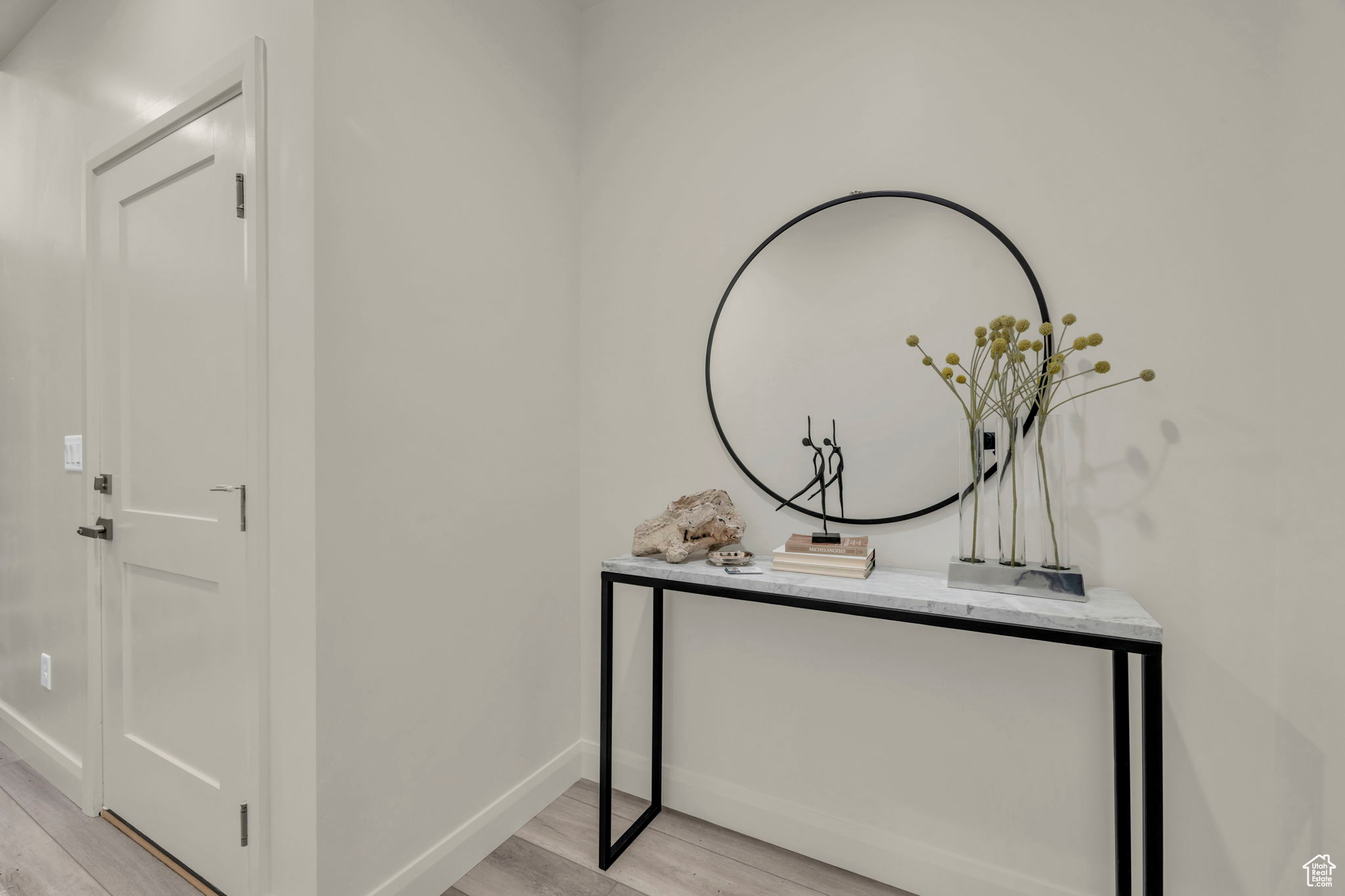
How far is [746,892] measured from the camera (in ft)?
4.91

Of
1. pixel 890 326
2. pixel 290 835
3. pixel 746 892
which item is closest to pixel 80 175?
pixel 290 835

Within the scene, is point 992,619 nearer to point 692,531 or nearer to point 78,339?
point 692,531

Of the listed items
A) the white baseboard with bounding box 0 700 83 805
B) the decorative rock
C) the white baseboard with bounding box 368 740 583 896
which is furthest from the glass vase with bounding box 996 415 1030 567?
the white baseboard with bounding box 0 700 83 805

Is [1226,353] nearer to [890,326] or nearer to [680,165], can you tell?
[890,326]

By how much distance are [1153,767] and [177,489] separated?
7.31 feet

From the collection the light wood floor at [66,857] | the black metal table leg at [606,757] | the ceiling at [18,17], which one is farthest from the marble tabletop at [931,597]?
the ceiling at [18,17]

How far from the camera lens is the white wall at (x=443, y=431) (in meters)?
1.32

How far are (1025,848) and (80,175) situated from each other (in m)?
3.26

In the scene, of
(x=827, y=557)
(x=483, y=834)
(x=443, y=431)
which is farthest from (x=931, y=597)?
(x=483, y=834)

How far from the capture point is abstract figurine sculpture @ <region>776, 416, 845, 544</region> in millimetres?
1599

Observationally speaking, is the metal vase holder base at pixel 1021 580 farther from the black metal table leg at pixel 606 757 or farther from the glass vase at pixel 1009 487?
the black metal table leg at pixel 606 757

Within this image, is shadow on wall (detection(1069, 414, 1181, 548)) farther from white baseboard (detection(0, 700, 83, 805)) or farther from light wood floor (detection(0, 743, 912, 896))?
white baseboard (detection(0, 700, 83, 805))

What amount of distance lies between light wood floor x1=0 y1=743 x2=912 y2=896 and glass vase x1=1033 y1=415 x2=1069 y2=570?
97 centimetres

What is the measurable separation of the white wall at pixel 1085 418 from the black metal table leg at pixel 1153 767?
14.7 inches
